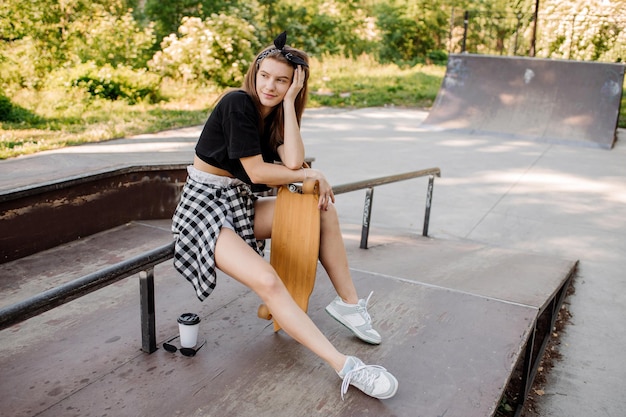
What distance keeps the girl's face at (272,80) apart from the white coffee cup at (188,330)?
3.01 ft

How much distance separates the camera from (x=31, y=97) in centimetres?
1054

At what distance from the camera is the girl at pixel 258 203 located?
219 centimetres

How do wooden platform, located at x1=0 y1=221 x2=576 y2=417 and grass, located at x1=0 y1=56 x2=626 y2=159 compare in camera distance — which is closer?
wooden platform, located at x1=0 y1=221 x2=576 y2=417

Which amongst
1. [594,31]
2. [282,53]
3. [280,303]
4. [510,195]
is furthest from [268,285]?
[594,31]

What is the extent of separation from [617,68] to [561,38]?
650 cm

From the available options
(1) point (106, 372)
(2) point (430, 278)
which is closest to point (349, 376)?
(1) point (106, 372)

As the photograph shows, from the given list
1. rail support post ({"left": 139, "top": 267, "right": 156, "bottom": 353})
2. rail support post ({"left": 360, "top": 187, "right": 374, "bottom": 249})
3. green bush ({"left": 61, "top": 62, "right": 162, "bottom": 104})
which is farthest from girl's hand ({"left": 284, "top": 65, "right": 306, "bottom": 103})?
green bush ({"left": 61, "top": 62, "right": 162, "bottom": 104})

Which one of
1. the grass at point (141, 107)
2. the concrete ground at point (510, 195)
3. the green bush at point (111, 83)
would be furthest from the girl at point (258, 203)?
the green bush at point (111, 83)

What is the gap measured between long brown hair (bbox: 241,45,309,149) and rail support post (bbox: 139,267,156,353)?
760 mm

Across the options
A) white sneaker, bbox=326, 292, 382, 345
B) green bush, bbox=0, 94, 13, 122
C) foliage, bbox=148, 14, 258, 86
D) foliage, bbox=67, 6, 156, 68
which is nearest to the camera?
white sneaker, bbox=326, 292, 382, 345

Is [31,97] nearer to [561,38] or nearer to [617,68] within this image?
[617,68]

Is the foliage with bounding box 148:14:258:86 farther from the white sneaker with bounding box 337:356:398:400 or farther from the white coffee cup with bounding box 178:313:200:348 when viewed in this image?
the white sneaker with bounding box 337:356:398:400

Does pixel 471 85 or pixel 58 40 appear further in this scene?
pixel 58 40

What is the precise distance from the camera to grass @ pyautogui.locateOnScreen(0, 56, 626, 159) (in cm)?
760
